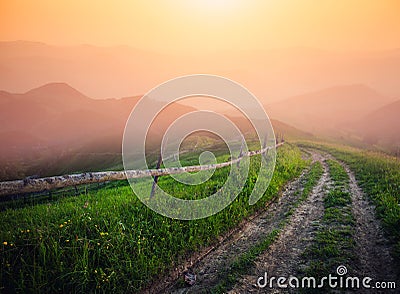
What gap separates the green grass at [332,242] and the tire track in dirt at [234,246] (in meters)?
1.39

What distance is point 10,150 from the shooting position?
405 ft

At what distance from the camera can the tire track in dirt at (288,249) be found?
14.3 ft

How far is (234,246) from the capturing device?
5852mm

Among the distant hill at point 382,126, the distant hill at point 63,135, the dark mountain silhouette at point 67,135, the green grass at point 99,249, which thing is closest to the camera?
the green grass at point 99,249

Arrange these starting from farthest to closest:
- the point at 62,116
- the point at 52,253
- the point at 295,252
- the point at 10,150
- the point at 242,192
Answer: the point at 62,116, the point at 10,150, the point at 242,192, the point at 295,252, the point at 52,253

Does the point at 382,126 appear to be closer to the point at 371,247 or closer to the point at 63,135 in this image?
the point at 371,247

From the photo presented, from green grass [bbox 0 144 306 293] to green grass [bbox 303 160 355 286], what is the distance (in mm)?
2647

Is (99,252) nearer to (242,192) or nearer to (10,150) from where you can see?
(242,192)

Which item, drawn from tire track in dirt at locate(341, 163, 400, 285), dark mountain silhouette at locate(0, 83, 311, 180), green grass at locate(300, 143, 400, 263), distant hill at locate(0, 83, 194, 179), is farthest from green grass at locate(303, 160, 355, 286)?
distant hill at locate(0, 83, 194, 179)

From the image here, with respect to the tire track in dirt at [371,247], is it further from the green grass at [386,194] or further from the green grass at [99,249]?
the green grass at [99,249]

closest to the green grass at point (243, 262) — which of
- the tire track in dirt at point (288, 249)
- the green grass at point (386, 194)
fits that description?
the tire track in dirt at point (288, 249)

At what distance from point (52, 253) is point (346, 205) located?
31.2 feet

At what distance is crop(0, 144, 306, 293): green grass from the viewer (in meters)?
3.54

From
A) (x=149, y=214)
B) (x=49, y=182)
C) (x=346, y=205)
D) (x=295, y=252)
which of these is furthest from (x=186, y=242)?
(x=346, y=205)
